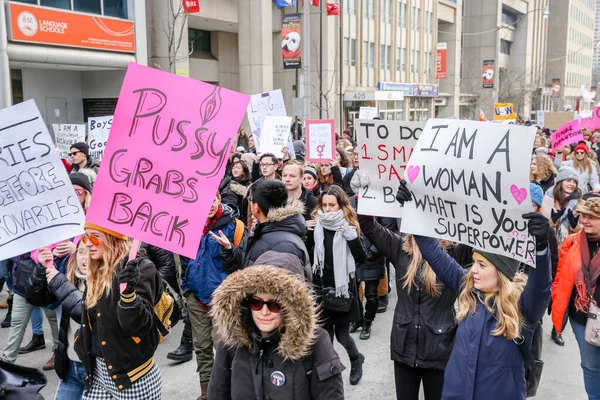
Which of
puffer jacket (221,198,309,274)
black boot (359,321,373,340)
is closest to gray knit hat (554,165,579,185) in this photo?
black boot (359,321,373,340)

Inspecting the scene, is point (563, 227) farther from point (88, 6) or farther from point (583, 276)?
point (88, 6)

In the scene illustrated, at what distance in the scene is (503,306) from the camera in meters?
3.22

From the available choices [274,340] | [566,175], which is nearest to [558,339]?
[566,175]

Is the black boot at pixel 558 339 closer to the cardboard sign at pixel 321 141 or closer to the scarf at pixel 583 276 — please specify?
the scarf at pixel 583 276

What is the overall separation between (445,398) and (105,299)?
6.45 ft

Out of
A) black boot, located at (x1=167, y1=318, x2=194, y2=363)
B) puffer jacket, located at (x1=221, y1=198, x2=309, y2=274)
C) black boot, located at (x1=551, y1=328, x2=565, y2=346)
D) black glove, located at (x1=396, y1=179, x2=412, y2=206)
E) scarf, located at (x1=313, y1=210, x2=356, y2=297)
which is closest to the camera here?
black glove, located at (x1=396, y1=179, x2=412, y2=206)

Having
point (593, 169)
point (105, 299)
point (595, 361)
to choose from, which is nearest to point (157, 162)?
point (105, 299)

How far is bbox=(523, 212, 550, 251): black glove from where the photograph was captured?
9.33ft

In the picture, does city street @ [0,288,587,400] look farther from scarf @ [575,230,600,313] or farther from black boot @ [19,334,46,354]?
scarf @ [575,230,600,313]

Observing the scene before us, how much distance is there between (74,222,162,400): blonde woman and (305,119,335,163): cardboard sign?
6216 millimetres

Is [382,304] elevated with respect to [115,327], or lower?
lower

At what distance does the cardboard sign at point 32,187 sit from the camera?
394cm

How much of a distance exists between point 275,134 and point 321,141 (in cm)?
151

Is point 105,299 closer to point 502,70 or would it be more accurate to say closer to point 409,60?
point 409,60
